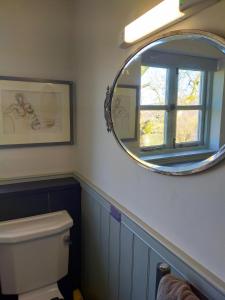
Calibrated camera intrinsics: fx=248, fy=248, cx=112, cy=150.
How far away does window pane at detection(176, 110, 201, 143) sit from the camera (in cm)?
83

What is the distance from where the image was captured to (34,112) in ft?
5.59

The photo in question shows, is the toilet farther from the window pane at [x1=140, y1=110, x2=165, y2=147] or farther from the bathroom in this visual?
the window pane at [x1=140, y1=110, x2=165, y2=147]

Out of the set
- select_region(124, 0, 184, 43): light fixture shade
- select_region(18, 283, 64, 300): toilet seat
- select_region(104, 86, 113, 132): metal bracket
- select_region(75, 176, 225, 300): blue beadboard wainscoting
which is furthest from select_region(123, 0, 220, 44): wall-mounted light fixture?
select_region(18, 283, 64, 300): toilet seat

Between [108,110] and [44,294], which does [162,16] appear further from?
[44,294]

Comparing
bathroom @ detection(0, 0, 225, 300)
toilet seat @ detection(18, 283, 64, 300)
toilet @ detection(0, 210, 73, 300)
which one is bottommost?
toilet seat @ detection(18, 283, 64, 300)

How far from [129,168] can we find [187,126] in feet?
1.34

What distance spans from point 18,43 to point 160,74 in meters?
1.09

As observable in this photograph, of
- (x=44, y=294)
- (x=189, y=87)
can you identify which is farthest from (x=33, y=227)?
(x=189, y=87)

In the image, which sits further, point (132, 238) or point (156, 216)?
point (132, 238)

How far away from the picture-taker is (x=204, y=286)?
0.79m

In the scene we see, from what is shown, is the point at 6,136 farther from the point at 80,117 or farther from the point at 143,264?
the point at 143,264

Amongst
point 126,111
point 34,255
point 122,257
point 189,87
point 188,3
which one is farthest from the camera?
point 34,255

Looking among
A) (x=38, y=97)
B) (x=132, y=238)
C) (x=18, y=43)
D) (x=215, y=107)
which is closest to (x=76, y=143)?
(x=38, y=97)

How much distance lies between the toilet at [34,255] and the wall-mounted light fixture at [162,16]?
1.14 metres
